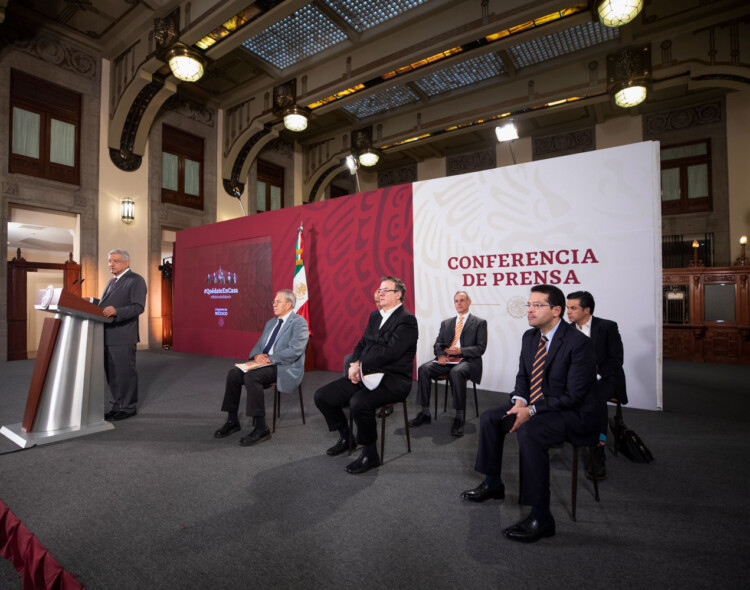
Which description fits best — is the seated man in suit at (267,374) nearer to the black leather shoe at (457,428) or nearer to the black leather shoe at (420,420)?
the black leather shoe at (420,420)

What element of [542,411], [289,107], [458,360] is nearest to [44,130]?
[289,107]

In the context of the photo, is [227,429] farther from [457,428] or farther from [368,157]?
[368,157]

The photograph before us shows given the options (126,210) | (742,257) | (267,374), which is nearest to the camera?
(267,374)

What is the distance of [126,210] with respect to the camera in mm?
8078

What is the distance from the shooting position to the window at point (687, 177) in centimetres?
824

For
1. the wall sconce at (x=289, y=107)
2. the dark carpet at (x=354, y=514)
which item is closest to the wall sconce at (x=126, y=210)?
the wall sconce at (x=289, y=107)

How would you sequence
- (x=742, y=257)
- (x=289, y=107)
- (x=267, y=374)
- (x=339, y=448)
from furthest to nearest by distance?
1. (x=289, y=107)
2. (x=742, y=257)
3. (x=267, y=374)
4. (x=339, y=448)

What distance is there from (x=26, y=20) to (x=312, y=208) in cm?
605

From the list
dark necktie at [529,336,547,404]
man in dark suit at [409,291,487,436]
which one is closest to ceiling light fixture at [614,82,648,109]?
man in dark suit at [409,291,487,436]

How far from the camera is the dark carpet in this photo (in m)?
1.56

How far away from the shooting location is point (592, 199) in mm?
4016

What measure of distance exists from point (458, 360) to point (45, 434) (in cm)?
334

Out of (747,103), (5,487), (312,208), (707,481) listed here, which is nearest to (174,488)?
(5,487)

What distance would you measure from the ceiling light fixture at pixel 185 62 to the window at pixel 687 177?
9452 millimetres
